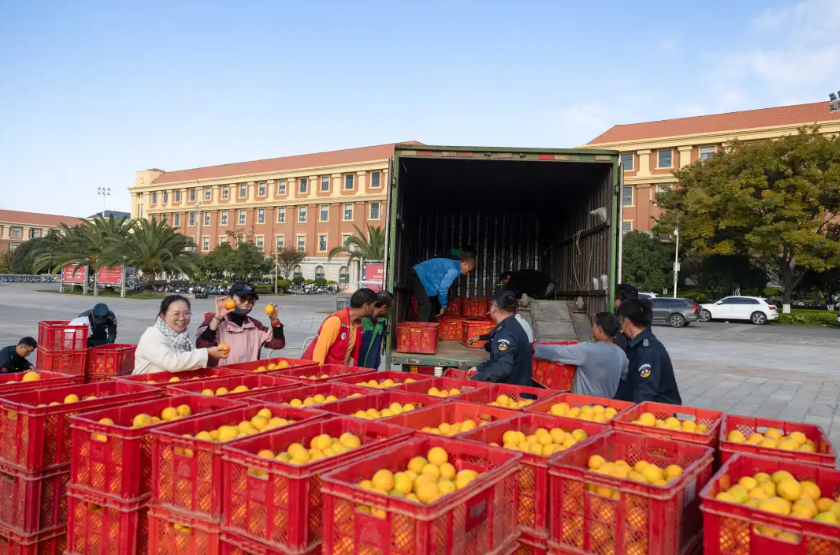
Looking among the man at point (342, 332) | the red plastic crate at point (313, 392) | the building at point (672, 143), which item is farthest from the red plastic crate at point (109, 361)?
the building at point (672, 143)

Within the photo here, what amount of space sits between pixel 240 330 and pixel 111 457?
2948 mm

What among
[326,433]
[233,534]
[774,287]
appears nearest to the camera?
[233,534]

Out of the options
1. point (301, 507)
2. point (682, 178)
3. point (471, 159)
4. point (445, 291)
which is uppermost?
point (682, 178)

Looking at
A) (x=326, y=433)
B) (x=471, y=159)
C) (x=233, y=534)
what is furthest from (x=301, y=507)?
(x=471, y=159)

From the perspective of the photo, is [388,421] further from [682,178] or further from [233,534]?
[682,178]

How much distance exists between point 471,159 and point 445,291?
82.6 inches

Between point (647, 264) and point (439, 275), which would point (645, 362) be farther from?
point (647, 264)

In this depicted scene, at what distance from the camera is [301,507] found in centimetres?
223

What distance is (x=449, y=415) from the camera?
3533mm

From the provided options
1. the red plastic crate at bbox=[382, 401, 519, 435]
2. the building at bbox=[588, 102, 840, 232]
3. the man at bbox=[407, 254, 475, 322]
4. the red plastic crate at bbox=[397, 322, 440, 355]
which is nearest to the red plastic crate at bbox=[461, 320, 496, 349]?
the man at bbox=[407, 254, 475, 322]

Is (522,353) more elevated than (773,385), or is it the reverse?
(522,353)

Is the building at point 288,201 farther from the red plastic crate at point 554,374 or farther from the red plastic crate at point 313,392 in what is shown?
the red plastic crate at point 313,392

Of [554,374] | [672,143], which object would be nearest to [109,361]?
[554,374]

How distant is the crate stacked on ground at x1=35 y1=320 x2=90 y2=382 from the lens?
5855mm
